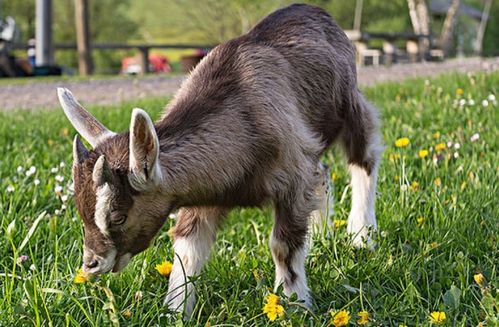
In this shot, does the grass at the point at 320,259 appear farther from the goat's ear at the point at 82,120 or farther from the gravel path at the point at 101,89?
the gravel path at the point at 101,89

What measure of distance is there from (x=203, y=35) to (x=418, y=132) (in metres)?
51.9

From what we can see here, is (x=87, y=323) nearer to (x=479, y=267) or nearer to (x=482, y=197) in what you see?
(x=479, y=267)

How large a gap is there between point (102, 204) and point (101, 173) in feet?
0.40

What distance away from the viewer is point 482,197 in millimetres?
4141

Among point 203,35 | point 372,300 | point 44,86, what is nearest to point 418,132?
point 372,300

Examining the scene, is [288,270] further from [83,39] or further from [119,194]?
[83,39]

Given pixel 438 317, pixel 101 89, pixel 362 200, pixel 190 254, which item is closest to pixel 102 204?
pixel 190 254

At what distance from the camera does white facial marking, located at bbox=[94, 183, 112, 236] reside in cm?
262

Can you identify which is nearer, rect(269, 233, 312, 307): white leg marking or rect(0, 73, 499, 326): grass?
rect(0, 73, 499, 326): grass

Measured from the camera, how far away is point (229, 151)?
10.2 feet

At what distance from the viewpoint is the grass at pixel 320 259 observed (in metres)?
2.90

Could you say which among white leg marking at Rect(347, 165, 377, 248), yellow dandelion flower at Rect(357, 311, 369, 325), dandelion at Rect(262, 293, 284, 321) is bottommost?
white leg marking at Rect(347, 165, 377, 248)

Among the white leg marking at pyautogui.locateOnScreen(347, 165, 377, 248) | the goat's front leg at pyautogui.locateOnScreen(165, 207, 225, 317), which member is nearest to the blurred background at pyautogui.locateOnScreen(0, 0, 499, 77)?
the white leg marking at pyautogui.locateOnScreen(347, 165, 377, 248)

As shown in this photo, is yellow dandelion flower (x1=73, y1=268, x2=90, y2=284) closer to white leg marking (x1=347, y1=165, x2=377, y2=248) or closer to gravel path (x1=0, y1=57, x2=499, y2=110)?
white leg marking (x1=347, y1=165, x2=377, y2=248)
